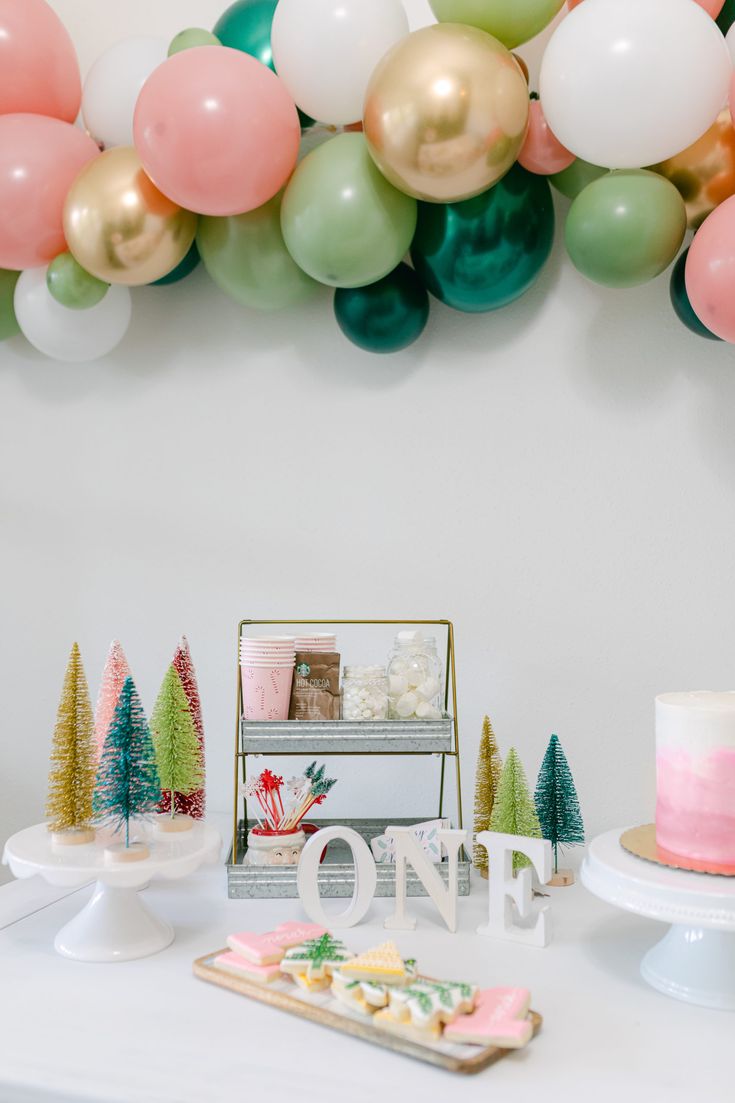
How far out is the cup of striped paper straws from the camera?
48.8 inches

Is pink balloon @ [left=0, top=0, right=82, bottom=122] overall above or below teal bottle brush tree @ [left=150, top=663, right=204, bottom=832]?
above

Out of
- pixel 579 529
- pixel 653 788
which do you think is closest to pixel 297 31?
pixel 579 529

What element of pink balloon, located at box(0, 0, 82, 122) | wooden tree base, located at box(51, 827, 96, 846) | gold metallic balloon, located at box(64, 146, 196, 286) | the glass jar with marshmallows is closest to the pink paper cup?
the glass jar with marshmallows

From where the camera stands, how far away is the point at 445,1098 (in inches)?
30.7

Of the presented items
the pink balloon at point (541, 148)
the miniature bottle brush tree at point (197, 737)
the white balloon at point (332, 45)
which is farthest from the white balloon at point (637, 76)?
the miniature bottle brush tree at point (197, 737)

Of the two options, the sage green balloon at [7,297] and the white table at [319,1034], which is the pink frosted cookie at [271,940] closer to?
the white table at [319,1034]

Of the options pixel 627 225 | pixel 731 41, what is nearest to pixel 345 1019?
pixel 627 225

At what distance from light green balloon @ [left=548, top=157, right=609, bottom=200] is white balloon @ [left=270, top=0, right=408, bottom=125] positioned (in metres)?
0.28

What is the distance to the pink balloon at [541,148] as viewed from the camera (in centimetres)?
130

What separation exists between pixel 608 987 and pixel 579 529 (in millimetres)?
700

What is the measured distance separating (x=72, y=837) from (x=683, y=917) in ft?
2.10

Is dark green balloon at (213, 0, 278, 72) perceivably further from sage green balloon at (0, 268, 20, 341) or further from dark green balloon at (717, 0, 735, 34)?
dark green balloon at (717, 0, 735, 34)

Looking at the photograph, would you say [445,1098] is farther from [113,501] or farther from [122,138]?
[122,138]

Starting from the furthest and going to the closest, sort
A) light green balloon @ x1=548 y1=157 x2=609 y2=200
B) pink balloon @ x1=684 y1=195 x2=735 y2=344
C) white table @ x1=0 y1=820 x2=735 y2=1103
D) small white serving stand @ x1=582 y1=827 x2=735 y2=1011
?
light green balloon @ x1=548 y1=157 x2=609 y2=200, pink balloon @ x1=684 y1=195 x2=735 y2=344, small white serving stand @ x1=582 y1=827 x2=735 y2=1011, white table @ x1=0 y1=820 x2=735 y2=1103
